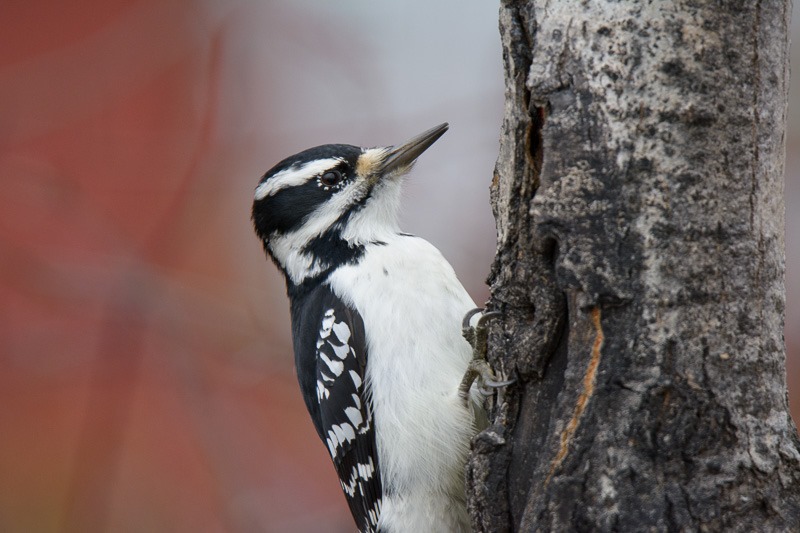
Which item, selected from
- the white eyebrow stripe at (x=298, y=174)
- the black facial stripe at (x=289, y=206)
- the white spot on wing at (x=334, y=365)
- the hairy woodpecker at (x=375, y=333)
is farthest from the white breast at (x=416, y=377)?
the white eyebrow stripe at (x=298, y=174)

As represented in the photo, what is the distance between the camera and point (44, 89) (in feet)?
14.1

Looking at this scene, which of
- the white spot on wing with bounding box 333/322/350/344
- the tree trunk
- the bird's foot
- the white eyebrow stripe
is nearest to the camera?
the tree trunk

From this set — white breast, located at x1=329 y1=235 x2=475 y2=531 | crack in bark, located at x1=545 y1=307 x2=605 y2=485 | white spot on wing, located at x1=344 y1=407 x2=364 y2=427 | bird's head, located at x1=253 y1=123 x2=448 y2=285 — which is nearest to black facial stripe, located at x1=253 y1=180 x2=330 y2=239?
bird's head, located at x1=253 y1=123 x2=448 y2=285

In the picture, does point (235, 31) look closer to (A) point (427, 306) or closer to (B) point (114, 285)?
(B) point (114, 285)

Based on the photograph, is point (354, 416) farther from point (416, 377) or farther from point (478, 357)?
point (478, 357)

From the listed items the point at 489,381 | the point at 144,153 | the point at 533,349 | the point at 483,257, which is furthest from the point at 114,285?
the point at 533,349

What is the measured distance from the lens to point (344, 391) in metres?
3.32

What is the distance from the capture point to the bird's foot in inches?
108

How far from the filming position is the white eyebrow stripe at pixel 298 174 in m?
3.62

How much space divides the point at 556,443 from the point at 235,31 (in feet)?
10.8

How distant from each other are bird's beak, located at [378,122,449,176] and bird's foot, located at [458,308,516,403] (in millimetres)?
840

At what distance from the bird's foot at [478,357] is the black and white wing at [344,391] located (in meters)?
0.41

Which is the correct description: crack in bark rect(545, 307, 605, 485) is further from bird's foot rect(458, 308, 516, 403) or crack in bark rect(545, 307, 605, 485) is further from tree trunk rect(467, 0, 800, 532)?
bird's foot rect(458, 308, 516, 403)

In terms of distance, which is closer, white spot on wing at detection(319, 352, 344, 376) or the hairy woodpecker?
the hairy woodpecker
